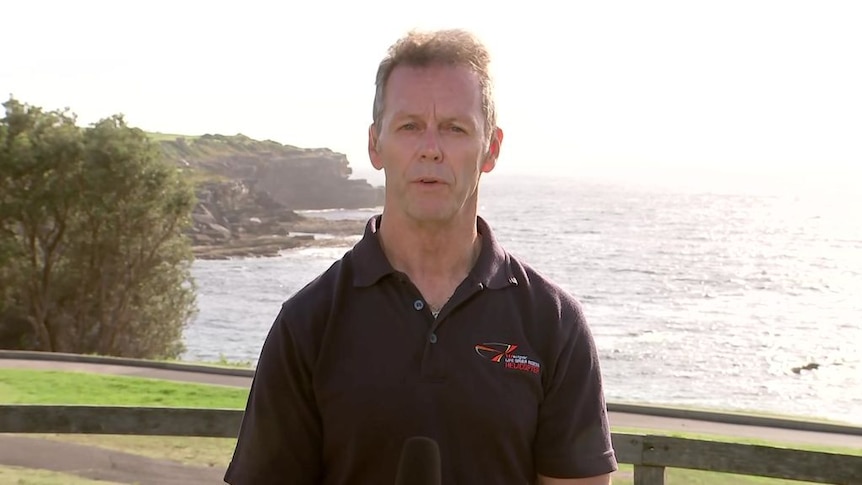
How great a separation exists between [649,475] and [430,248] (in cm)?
373

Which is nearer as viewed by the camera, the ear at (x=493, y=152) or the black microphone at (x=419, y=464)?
the black microphone at (x=419, y=464)

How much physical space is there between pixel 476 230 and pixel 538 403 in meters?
0.47

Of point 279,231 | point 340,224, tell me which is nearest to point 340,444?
point 279,231

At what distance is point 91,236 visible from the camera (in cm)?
3875

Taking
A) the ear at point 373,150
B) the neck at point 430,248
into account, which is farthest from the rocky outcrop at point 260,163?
the neck at point 430,248

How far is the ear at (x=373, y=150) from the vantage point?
7.82 ft

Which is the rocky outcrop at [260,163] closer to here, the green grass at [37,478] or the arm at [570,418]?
the green grass at [37,478]

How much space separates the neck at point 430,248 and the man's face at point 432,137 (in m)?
0.05

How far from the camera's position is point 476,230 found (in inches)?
97.8

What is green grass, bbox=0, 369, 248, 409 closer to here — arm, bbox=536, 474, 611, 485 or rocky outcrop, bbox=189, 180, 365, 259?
arm, bbox=536, 474, 611, 485

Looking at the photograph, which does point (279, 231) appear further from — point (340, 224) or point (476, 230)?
point (476, 230)

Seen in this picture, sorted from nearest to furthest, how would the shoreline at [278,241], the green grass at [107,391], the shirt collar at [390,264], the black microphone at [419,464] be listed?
the black microphone at [419,464] → the shirt collar at [390,264] → the green grass at [107,391] → the shoreline at [278,241]

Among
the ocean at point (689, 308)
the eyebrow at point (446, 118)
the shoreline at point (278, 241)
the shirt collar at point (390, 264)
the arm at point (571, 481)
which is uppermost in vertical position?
the eyebrow at point (446, 118)

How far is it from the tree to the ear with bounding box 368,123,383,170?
3528 centimetres
